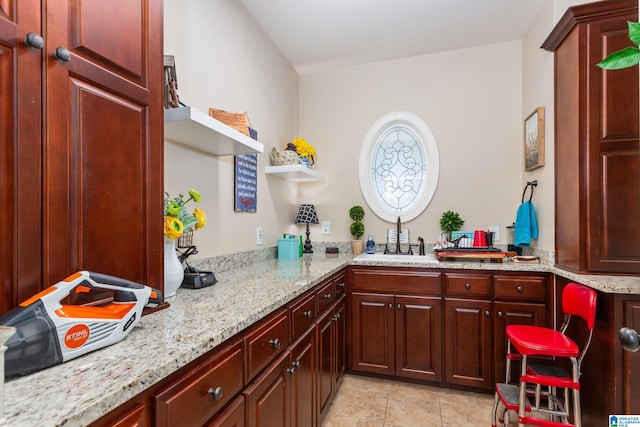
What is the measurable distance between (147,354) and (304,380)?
3.13 feet

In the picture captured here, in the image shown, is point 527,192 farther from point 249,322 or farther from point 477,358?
point 249,322

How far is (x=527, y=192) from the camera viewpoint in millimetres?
2475

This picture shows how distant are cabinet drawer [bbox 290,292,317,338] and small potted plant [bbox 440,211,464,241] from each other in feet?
5.11

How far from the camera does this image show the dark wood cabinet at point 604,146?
164 cm

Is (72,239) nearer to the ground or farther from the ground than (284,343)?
farther from the ground

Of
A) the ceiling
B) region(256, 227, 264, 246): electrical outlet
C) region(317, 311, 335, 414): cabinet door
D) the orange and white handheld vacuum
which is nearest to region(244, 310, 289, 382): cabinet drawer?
the orange and white handheld vacuum

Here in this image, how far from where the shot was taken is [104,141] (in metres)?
0.87

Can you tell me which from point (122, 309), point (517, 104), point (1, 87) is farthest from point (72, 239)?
point (517, 104)

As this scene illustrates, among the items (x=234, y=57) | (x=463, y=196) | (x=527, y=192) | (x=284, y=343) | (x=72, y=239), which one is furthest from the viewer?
(x=463, y=196)

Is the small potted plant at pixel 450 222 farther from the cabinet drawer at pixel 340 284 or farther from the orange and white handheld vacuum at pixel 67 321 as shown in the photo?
the orange and white handheld vacuum at pixel 67 321

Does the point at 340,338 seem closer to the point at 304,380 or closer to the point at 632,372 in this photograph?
the point at 304,380

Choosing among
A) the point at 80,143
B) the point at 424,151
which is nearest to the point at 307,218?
the point at 424,151

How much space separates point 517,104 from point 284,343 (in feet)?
8.71

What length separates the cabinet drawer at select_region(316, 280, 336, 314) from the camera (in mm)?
1720
